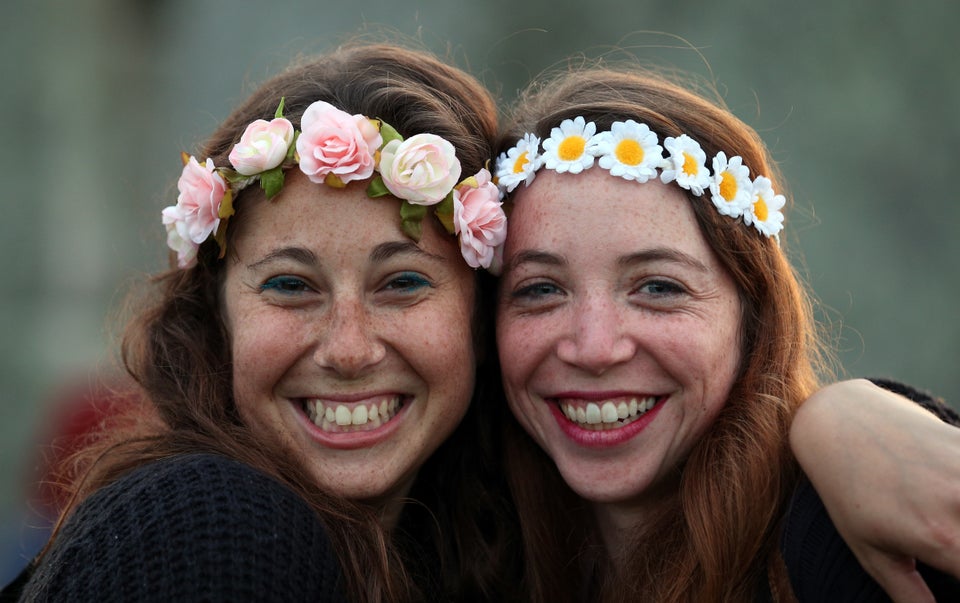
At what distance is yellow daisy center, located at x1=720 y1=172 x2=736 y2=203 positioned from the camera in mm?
3104

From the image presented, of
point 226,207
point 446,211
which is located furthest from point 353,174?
point 226,207

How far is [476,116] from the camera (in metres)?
3.43

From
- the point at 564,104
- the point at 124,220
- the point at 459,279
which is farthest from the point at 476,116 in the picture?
the point at 124,220

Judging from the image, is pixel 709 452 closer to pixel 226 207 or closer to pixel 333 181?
pixel 333 181

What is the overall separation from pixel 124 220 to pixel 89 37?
1856mm

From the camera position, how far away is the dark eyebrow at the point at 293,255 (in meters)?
3.00

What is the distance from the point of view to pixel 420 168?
9.93ft

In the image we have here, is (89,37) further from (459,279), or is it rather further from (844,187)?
(459,279)

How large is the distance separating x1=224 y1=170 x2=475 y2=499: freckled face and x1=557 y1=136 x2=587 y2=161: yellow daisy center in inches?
17.3

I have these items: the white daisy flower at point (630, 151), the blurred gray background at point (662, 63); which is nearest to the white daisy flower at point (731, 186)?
the white daisy flower at point (630, 151)

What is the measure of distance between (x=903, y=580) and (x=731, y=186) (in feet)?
4.26

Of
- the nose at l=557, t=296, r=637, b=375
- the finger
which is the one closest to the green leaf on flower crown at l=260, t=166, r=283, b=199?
the nose at l=557, t=296, r=637, b=375

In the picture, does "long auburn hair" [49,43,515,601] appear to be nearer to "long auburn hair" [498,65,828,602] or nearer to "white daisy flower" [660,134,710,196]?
"long auburn hair" [498,65,828,602]

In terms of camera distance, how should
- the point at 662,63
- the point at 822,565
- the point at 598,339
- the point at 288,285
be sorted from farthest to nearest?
the point at 662,63 → the point at 288,285 → the point at 598,339 → the point at 822,565
